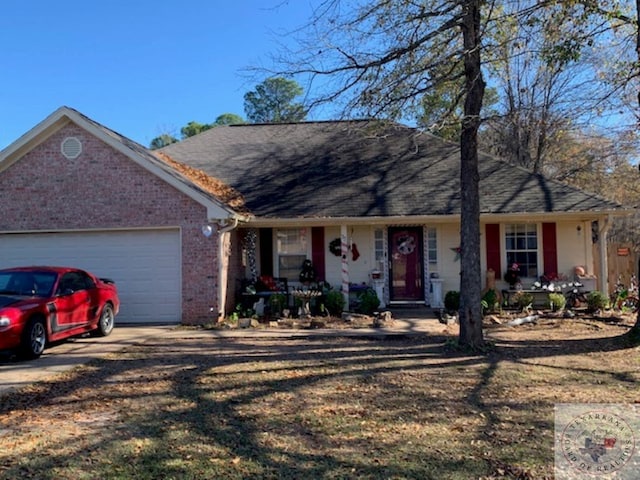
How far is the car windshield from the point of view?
29.0 ft

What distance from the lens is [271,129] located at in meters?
19.4

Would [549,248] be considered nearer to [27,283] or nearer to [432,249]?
[432,249]

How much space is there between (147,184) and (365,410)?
348 inches

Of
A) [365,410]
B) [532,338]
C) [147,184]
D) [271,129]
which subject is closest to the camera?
[365,410]

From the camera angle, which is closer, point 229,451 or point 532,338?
point 229,451

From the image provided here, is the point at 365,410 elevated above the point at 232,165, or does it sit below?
below

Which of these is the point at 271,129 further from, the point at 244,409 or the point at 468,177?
the point at 244,409

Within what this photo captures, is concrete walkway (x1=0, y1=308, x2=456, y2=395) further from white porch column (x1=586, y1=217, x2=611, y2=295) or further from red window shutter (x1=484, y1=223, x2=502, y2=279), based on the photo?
white porch column (x1=586, y1=217, x2=611, y2=295)

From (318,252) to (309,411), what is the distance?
9378 millimetres

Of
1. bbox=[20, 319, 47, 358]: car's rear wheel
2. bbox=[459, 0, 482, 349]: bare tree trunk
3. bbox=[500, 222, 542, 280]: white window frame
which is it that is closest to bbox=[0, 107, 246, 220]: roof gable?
bbox=[20, 319, 47, 358]: car's rear wheel

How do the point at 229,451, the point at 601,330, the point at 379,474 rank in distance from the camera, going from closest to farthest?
the point at 379,474 < the point at 229,451 < the point at 601,330

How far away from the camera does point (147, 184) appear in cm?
1245

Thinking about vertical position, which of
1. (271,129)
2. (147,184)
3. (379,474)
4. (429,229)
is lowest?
(379,474)

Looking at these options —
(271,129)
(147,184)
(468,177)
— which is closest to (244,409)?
(468,177)
